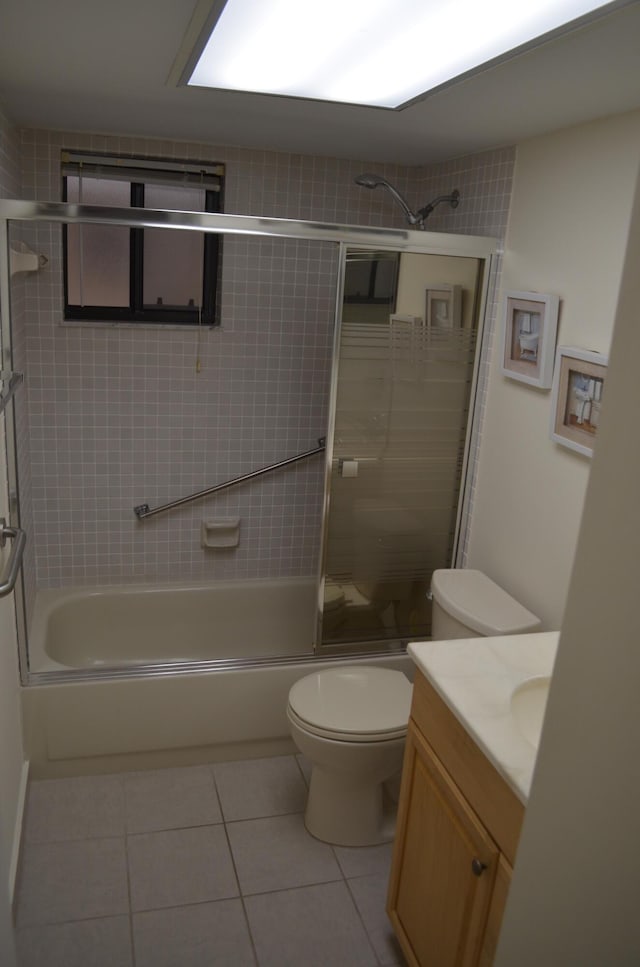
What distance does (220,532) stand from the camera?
3486mm

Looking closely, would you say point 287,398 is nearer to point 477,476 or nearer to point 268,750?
point 477,476

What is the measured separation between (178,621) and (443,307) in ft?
5.93

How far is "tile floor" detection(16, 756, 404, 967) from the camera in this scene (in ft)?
6.59

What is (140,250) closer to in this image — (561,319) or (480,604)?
(561,319)

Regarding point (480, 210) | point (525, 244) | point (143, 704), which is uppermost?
point (480, 210)

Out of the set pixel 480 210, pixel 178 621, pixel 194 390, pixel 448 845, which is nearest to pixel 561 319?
pixel 480 210

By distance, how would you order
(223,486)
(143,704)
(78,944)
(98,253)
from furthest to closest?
(223,486)
(98,253)
(143,704)
(78,944)

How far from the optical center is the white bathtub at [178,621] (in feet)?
10.7

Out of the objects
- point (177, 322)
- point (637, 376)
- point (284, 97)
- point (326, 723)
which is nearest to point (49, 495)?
point (177, 322)

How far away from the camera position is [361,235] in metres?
2.51

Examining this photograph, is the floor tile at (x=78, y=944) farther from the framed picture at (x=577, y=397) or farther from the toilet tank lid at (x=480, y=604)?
the framed picture at (x=577, y=397)

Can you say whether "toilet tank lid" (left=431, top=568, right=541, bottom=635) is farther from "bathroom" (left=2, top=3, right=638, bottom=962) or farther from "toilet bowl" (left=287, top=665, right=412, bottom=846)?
"toilet bowl" (left=287, top=665, right=412, bottom=846)

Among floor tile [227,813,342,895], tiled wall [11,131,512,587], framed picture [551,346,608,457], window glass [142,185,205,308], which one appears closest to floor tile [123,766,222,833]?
floor tile [227,813,342,895]

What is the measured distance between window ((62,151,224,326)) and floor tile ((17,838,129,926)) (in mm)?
1966
